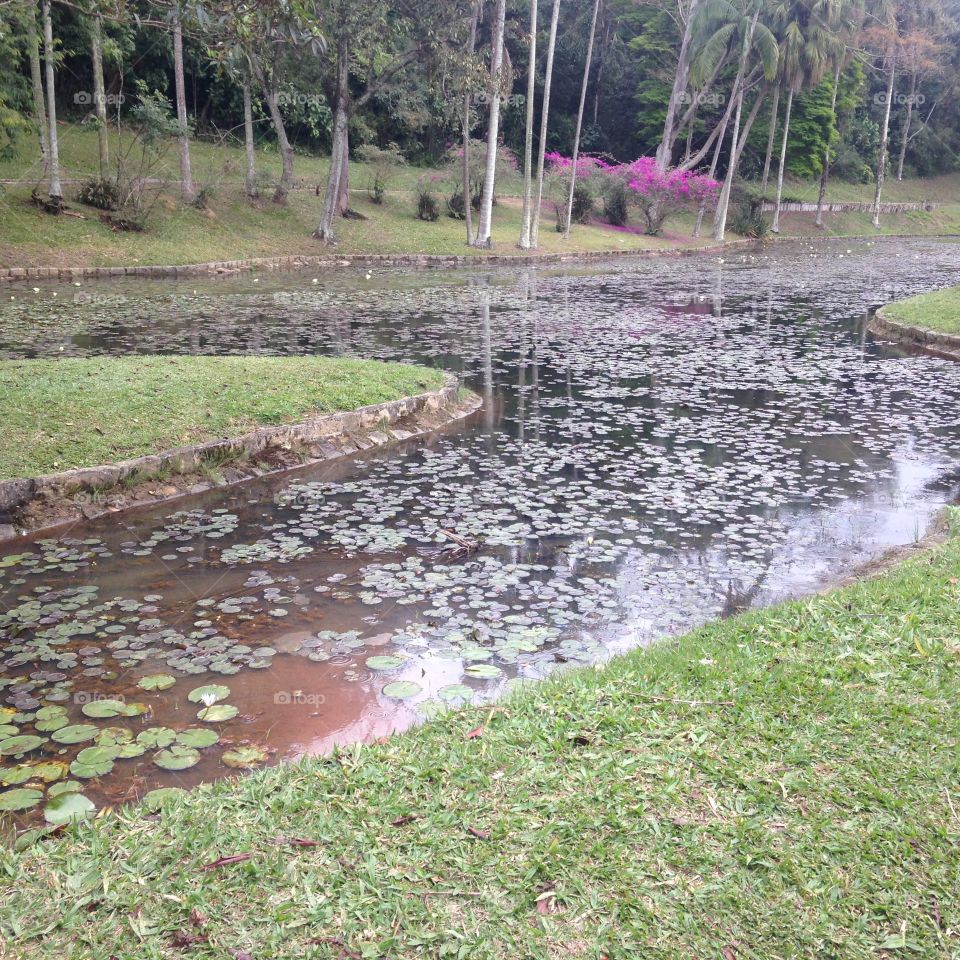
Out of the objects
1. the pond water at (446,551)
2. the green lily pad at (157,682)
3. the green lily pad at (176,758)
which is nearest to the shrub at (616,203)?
the pond water at (446,551)

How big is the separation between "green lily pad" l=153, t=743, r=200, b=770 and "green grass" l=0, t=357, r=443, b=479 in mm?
3790

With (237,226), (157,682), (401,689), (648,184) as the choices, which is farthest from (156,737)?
(648,184)

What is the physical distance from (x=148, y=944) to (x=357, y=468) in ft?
20.3

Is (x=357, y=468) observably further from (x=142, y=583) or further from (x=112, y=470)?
(x=142, y=583)

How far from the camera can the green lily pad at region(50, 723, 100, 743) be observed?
409cm

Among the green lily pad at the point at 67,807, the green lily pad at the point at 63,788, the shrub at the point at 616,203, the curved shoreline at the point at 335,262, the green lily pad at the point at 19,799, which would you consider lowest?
the curved shoreline at the point at 335,262

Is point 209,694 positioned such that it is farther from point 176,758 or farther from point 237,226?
point 237,226

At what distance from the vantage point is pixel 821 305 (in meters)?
21.7

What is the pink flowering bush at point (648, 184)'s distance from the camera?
39.7 meters

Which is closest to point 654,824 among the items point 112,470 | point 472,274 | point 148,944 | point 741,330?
point 148,944

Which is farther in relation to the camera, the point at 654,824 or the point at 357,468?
the point at 357,468

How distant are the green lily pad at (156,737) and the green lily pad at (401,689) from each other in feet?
3.35

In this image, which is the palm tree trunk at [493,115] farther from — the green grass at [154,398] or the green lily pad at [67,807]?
the green lily pad at [67,807]

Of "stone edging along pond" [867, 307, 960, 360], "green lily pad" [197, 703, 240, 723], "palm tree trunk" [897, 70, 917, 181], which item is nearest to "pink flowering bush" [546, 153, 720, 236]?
"palm tree trunk" [897, 70, 917, 181]
